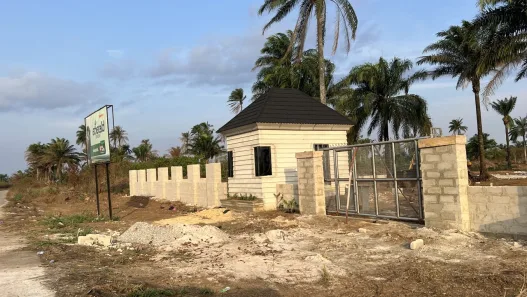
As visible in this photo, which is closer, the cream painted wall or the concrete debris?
the concrete debris

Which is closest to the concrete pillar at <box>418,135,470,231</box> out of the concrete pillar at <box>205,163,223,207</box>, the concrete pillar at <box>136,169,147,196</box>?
the concrete pillar at <box>205,163,223,207</box>

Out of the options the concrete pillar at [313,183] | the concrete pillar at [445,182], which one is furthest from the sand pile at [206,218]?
the concrete pillar at [445,182]

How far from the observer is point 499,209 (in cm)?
878

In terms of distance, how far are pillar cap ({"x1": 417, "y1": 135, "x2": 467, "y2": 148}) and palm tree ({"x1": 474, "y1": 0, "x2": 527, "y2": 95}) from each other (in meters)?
12.6

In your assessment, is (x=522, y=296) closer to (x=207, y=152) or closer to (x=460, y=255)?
(x=460, y=255)

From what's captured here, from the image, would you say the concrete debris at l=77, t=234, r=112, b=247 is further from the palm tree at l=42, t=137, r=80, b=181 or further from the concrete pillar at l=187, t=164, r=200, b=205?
the palm tree at l=42, t=137, r=80, b=181

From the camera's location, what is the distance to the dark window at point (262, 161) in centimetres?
1611

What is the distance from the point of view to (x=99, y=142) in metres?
17.2

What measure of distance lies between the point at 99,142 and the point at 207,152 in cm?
3643

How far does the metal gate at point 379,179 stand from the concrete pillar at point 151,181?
50.6 feet

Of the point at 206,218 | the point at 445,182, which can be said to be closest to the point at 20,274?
the point at 206,218

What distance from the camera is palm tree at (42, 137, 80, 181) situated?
63.8 m

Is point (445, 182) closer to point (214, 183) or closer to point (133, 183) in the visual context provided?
point (214, 183)

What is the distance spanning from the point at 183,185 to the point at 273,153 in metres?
7.25
